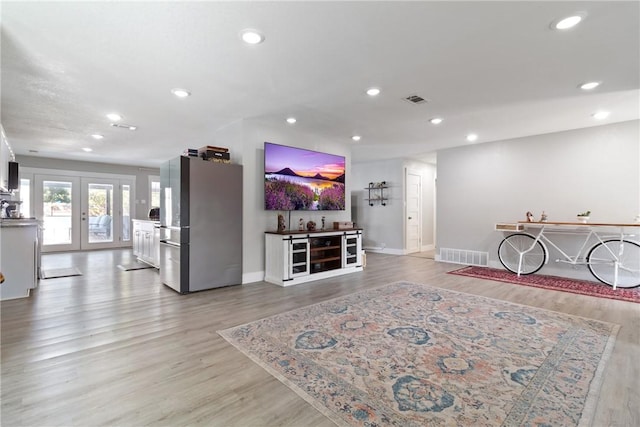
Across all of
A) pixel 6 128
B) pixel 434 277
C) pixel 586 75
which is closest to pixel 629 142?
pixel 586 75

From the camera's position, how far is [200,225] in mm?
4090

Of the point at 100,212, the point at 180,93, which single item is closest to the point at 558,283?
the point at 180,93

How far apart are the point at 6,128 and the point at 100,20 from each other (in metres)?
4.63

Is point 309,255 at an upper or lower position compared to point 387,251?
upper

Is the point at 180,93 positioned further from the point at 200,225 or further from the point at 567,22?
the point at 567,22

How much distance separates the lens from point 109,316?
3.10 metres

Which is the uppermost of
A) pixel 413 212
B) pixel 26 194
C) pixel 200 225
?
pixel 26 194

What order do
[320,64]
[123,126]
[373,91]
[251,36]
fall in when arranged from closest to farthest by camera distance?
[251,36]
[320,64]
[373,91]
[123,126]

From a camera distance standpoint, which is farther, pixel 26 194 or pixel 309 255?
pixel 26 194

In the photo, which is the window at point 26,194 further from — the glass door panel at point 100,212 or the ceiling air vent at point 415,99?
the ceiling air vent at point 415,99

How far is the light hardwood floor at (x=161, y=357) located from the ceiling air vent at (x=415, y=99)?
2624 millimetres

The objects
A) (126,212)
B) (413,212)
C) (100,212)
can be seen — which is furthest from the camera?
(126,212)

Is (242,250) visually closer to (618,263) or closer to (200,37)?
(200,37)

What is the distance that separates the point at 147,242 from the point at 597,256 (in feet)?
26.5
